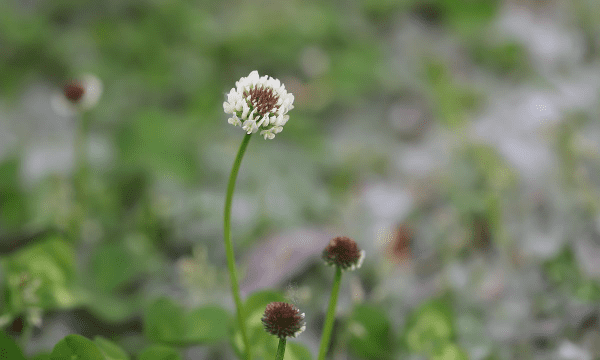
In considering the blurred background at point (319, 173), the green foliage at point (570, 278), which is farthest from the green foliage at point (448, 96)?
the green foliage at point (570, 278)

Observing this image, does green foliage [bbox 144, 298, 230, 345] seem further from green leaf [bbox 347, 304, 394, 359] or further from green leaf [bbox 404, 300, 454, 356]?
green leaf [bbox 404, 300, 454, 356]

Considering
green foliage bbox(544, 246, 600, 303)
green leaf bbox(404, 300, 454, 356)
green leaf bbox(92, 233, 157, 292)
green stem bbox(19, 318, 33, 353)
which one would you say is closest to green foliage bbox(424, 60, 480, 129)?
green foliage bbox(544, 246, 600, 303)

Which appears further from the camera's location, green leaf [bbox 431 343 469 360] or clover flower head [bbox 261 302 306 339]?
green leaf [bbox 431 343 469 360]

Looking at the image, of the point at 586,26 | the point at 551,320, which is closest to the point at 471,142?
the point at 551,320

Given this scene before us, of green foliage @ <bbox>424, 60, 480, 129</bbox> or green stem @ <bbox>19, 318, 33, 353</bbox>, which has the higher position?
green foliage @ <bbox>424, 60, 480, 129</bbox>

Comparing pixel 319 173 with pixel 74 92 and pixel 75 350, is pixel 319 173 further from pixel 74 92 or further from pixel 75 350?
pixel 75 350

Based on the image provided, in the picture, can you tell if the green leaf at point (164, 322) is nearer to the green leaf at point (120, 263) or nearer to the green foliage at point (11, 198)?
the green leaf at point (120, 263)

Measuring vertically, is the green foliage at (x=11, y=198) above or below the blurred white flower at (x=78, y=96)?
below
